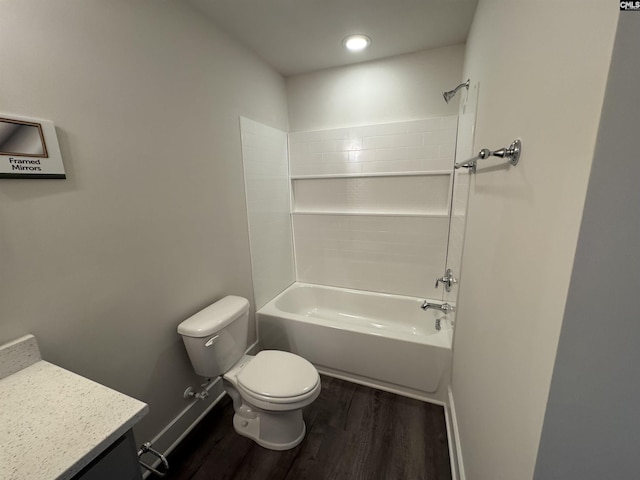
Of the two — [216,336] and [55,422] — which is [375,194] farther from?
[55,422]

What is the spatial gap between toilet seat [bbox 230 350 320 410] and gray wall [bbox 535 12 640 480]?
1.03 meters

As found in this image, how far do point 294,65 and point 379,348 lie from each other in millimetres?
2319

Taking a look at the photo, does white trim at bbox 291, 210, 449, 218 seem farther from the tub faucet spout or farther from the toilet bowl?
the toilet bowl

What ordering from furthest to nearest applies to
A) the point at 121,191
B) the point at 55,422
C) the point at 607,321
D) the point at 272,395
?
the point at 272,395
the point at 121,191
the point at 55,422
the point at 607,321

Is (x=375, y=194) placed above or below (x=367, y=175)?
below

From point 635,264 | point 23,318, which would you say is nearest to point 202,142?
point 23,318

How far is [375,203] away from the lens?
7.73ft

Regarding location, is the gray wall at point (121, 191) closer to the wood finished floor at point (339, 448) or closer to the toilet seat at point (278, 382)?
the wood finished floor at point (339, 448)

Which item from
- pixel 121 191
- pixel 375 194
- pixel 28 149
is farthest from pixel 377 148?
pixel 28 149

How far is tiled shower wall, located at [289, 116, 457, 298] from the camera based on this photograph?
2137 mm

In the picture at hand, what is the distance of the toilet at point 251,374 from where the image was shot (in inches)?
54.2

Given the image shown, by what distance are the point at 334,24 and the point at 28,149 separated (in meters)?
1.68

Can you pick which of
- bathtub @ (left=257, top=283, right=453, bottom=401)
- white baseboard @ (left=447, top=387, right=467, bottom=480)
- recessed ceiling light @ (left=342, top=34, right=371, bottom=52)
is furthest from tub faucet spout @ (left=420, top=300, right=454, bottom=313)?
recessed ceiling light @ (left=342, top=34, right=371, bottom=52)

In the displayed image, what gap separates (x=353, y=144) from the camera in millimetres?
Result: 2305
